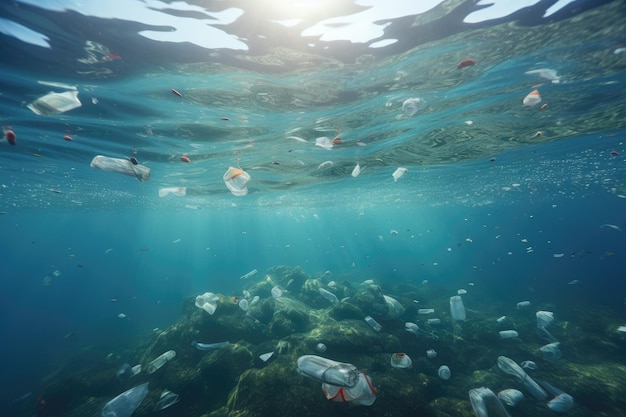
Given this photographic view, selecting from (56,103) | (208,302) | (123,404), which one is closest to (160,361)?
(208,302)

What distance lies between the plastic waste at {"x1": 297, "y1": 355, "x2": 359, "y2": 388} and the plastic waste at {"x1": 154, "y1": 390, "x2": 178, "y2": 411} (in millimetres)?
6428

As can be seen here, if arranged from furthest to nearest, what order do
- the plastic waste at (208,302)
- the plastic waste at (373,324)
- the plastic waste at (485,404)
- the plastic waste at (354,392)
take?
the plastic waste at (208,302) < the plastic waste at (373,324) < the plastic waste at (485,404) < the plastic waste at (354,392)

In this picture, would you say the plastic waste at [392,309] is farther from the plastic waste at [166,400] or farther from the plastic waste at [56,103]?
the plastic waste at [56,103]

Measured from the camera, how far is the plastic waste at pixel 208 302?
39.6 feet

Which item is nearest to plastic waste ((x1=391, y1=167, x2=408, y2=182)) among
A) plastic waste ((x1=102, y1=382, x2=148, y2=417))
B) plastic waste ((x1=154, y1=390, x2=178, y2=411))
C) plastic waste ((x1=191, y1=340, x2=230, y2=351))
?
plastic waste ((x1=191, y1=340, x2=230, y2=351))

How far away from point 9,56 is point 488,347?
70.3 ft

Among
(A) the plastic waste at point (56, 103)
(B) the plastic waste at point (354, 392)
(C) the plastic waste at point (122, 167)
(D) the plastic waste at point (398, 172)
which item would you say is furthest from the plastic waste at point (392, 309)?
(A) the plastic waste at point (56, 103)

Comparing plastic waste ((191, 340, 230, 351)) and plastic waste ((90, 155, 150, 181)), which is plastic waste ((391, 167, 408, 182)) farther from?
plastic waste ((191, 340, 230, 351))

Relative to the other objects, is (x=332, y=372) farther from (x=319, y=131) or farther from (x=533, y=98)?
(x=319, y=131)

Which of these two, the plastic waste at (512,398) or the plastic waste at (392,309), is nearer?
the plastic waste at (512,398)

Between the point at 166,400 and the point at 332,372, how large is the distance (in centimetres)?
721

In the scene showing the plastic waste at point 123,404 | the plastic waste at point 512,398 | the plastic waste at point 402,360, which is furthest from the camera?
the plastic waste at point 402,360

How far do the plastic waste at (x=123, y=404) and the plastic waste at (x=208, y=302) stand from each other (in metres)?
5.47

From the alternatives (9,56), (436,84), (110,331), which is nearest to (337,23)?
(436,84)
